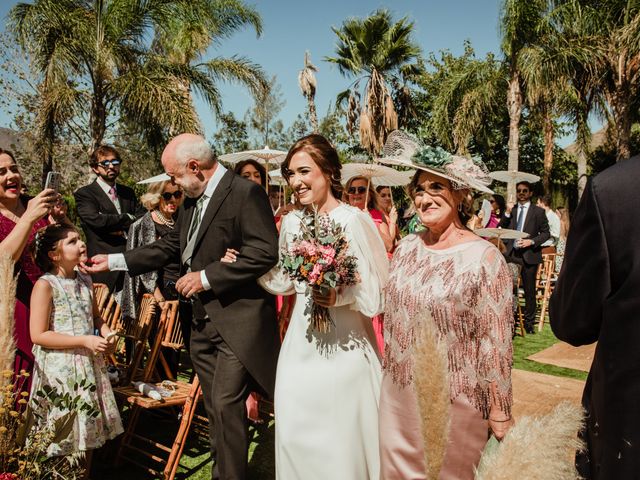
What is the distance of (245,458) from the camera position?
336cm

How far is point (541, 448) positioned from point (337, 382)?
2286 millimetres

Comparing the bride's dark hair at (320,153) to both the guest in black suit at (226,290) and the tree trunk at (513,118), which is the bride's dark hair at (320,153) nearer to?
the guest in black suit at (226,290)

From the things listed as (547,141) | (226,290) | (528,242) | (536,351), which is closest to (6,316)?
(226,290)

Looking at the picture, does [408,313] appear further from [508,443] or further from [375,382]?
[508,443]

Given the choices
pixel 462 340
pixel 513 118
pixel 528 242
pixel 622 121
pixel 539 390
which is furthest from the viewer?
pixel 513 118

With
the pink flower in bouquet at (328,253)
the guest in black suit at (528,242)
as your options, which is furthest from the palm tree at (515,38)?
the pink flower in bouquet at (328,253)

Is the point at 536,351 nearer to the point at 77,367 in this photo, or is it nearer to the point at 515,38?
the point at 77,367

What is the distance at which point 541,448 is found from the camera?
2.13 ft

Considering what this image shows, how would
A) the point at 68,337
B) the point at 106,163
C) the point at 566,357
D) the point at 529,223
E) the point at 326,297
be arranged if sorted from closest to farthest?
1. the point at 326,297
2. the point at 68,337
3. the point at 106,163
4. the point at 566,357
5. the point at 529,223

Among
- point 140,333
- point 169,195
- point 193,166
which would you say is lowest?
point 140,333

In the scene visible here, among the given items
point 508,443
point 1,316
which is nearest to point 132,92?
point 1,316

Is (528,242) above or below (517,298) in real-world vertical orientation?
above

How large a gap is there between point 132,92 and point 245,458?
11162 mm

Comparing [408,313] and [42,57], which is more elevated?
[42,57]
